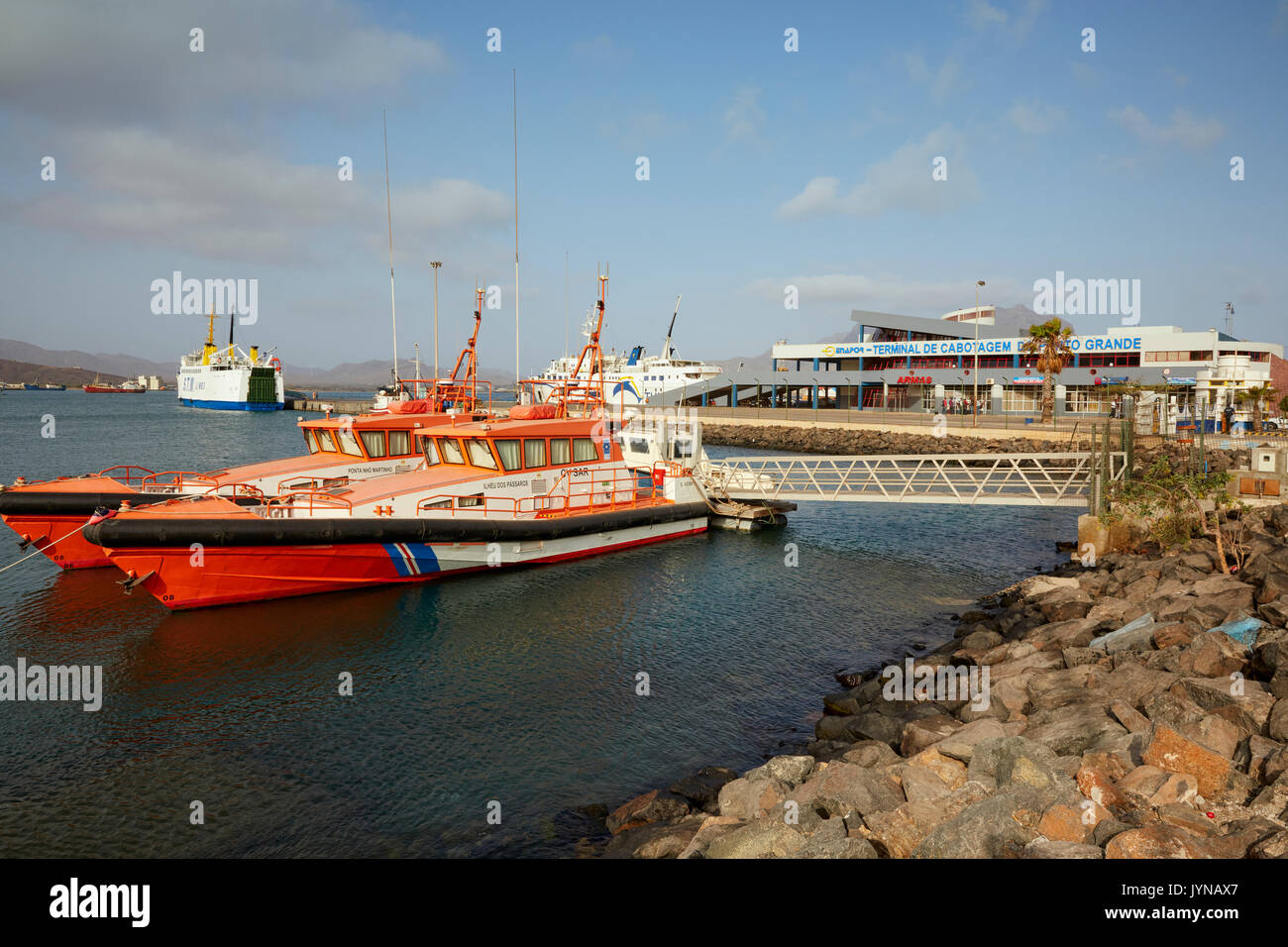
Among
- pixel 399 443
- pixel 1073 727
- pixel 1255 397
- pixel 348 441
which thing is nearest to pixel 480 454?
pixel 399 443

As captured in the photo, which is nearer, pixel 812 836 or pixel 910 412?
pixel 812 836

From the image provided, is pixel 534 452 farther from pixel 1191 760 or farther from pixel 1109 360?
pixel 1109 360

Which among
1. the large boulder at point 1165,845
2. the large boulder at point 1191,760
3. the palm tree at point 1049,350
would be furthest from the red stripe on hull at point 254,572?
the palm tree at point 1049,350

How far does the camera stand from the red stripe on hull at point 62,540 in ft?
62.4

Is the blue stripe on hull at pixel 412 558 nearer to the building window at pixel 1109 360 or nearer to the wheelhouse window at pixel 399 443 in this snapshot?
the wheelhouse window at pixel 399 443

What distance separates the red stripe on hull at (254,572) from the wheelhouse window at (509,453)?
368 cm

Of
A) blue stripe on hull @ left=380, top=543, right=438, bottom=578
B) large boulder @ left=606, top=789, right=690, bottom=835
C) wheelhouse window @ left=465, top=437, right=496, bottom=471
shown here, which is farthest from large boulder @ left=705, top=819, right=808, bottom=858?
wheelhouse window @ left=465, top=437, right=496, bottom=471

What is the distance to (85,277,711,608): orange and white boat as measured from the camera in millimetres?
15836

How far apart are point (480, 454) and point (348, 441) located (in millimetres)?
5295

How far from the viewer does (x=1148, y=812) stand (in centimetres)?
650
